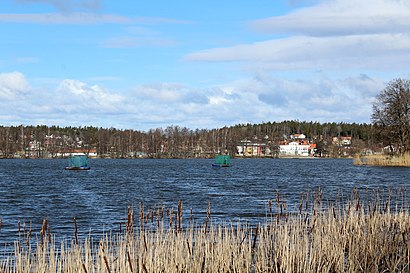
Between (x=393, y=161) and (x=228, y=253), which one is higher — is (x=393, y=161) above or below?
above

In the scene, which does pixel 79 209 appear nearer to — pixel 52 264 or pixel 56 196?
pixel 56 196

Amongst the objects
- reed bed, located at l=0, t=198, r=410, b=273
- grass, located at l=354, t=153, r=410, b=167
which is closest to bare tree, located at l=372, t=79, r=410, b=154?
grass, located at l=354, t=153, r=410, b=167

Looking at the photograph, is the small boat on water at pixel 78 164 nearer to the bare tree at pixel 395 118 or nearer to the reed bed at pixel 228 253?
the bare tree at pixel 395 118

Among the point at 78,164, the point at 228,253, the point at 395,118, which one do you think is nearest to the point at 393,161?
the point at 395,118

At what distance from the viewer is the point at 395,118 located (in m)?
88.6

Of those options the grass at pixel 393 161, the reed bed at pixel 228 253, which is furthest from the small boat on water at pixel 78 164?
the reed bed at pixel 228 253

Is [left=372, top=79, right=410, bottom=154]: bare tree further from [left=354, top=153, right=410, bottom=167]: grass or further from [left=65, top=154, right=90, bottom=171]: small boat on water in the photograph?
[left=65, top=154, right=90, bottom=171]: small boat on water

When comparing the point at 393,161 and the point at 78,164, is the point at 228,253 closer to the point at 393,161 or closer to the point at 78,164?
the point at 393,161

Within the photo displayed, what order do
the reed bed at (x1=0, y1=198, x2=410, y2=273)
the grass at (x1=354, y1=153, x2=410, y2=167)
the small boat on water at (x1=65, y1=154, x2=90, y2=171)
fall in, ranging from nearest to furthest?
the reed bed at (x1=0, y1=198, x2=410, y2=273), the grass at (x1=354, y1=153, x2=410, y2=167), the small boat on water at (x1=65, y1=154, x2=90, y2=171)

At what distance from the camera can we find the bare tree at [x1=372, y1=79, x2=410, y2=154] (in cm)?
8762

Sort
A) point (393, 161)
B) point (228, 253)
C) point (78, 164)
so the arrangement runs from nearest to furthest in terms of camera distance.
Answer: point (228, 253), point (393, 161), point (78, 164)

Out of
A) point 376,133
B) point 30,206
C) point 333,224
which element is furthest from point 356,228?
point 376,133

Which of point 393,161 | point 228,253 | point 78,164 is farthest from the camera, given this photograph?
point 78,164

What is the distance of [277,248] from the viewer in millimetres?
15156
